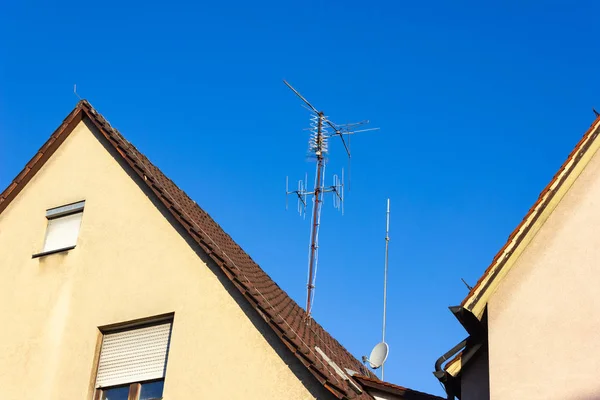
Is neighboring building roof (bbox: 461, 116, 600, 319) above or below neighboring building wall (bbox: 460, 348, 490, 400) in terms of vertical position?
above

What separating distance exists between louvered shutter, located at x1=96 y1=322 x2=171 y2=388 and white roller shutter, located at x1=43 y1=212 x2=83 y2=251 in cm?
235

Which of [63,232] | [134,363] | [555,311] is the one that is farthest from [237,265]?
[555,311]

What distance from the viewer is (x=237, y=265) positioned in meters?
15.7

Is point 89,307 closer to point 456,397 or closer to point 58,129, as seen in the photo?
point 58,129

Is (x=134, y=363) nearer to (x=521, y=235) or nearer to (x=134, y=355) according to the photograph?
(x=134, y=355)

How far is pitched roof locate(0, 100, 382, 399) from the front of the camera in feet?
42.5

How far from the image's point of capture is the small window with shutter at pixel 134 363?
14.1m

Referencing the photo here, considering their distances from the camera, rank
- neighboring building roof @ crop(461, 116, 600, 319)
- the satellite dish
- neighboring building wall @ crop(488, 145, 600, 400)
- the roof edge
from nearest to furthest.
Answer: neighboring building wall @ crop(488, 145, 600, 400)
neighboring building roof @ crop(461, 116, 600, 319)
the satellite dish
the roof edge

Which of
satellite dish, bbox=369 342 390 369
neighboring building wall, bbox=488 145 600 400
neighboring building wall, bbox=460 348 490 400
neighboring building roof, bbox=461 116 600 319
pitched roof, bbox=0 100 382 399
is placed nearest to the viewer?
neighboring building wall, bbox=488 145 600 400

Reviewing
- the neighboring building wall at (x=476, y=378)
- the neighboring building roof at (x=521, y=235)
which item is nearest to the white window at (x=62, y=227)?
the neighboring building wall at (x=476, y=378)

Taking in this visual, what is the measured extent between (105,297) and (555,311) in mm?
7454

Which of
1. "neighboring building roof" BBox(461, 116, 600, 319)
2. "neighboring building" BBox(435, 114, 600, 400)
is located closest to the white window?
"neighboring building" BBox(435, 114, 600, 400)

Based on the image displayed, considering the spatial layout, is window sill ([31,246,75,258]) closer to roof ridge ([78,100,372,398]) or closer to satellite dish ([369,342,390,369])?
roof ridge ([78,100,372,398])

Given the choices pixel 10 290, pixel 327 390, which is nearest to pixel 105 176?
pixel 10 290
